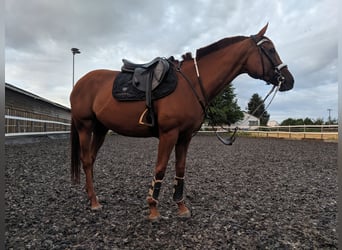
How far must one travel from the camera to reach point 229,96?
24797 millimetres

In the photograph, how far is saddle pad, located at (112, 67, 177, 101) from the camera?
8.10 feet

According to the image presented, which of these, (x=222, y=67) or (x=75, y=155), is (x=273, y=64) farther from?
(x=75, y=155)

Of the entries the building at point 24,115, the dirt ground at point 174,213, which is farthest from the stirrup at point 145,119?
the building at point 24,115

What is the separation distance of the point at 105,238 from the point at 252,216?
153 centimetres

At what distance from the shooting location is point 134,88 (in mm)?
2590

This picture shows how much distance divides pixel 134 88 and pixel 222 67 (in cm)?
93

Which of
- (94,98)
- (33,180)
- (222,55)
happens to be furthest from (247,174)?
(33,180)

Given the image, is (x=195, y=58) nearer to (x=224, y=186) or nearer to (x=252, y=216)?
(x=252, y=216)

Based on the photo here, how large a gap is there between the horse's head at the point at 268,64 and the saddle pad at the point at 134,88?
81cm

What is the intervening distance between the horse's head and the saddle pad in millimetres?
815

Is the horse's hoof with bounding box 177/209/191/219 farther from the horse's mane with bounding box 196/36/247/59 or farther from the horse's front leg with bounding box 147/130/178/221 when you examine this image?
the horse's mane with bounding box 196/36/247/59

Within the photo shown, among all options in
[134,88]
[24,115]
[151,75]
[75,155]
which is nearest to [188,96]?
[151,75]

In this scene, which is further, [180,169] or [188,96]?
[180,169]

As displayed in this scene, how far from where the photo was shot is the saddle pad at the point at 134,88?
2.47 meters
